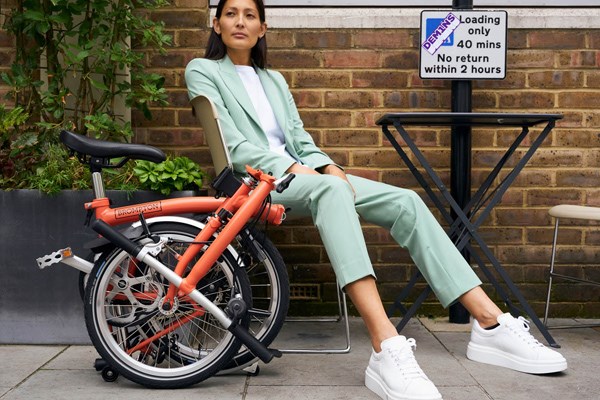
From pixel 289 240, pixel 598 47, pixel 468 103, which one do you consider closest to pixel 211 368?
pixel 289 240

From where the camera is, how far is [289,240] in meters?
4.02

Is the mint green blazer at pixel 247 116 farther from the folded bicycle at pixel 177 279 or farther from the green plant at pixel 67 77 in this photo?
the green plant at pixel 67 77

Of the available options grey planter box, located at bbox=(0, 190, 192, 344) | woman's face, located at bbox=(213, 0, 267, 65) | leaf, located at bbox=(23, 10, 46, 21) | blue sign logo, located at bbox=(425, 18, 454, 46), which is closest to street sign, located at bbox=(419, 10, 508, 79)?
blue sign logo, located at bbox=(425, 18, 454, 46)

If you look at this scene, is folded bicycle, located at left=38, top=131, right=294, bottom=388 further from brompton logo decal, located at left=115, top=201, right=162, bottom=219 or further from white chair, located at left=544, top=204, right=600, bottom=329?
white chair, located at left=544, top=204, right=600, bottom=329

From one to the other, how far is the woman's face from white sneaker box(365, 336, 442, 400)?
4.72ft

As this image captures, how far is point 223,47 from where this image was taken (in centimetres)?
349

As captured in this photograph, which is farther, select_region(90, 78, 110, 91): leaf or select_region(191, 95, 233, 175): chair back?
select_region(90, 78, 110, 91): leaf

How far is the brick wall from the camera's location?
398 cm

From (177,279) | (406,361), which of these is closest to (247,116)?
(177,279)

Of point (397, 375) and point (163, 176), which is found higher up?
point (163, 176)

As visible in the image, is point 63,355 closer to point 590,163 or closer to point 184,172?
point 184,172

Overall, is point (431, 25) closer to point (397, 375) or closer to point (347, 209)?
point (347, 209)

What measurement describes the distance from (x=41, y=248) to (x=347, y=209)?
1330 mm

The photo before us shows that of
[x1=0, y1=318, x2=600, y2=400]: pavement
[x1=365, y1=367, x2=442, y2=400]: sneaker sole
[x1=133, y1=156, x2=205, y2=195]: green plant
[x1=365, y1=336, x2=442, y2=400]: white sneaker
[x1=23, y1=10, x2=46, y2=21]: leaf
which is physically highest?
[x1=23, y1=10, x2=46, y2=21]: leaf
